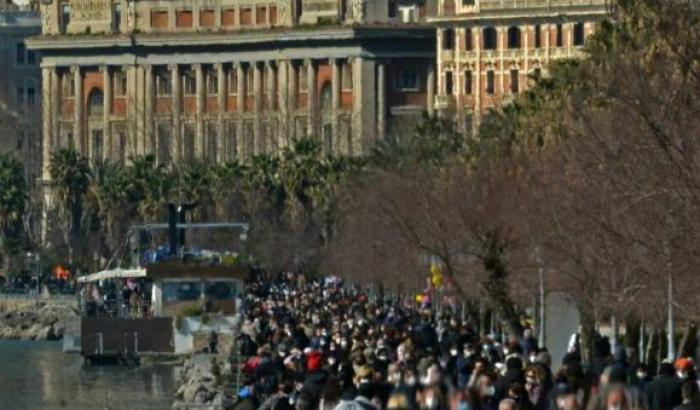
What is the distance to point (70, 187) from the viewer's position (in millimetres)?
186750

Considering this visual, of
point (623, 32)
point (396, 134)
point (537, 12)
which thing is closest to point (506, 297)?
point (623, 32)

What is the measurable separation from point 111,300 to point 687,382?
9044 centimetres

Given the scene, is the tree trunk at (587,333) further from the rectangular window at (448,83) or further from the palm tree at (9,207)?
the rectangular window at (448,83)

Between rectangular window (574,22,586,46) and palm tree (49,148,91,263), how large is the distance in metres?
21.3

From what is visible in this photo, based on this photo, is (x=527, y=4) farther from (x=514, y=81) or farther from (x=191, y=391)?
(x=191, y=391)

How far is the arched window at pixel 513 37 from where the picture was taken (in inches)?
7579

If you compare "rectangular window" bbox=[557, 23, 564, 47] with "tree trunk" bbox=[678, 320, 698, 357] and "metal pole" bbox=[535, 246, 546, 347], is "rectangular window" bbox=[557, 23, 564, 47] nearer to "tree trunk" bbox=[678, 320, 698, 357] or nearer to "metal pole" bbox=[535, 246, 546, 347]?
"metal pole" bbox=[535, 246, 546, 347]

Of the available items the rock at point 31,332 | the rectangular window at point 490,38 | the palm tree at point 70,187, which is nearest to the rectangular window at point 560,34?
the rectangular window at point 490,38

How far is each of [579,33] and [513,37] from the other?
6.07 meters

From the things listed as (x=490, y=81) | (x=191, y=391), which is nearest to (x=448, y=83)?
(x=490, y=81)

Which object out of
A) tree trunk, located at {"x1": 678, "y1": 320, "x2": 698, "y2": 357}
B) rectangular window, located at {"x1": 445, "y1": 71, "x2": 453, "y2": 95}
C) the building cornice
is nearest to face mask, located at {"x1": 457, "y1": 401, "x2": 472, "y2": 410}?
tree trunk, located at {"x1": 678, "y1": 320, "x2": 698, "y2": 357}

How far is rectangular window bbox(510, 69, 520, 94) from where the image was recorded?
19027 cm

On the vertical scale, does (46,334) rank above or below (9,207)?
below

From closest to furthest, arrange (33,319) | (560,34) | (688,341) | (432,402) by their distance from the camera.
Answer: (432,402) → (688,341) → (33,319) → (560,34)
